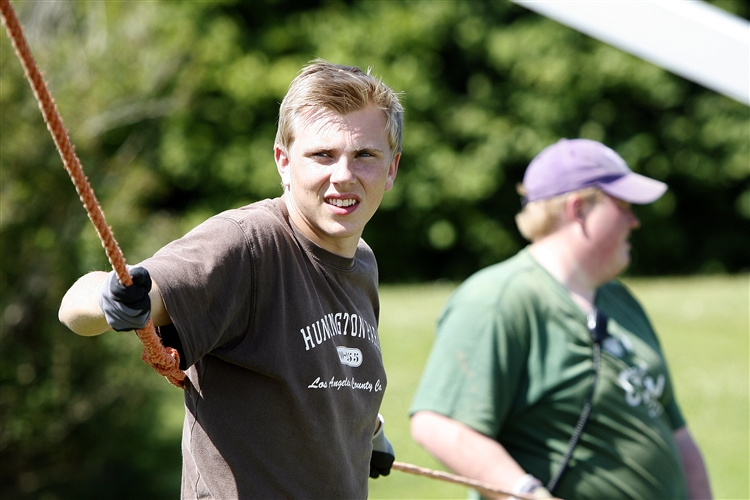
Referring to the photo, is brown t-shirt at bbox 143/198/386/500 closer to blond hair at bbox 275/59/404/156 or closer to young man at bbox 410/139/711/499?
blond hair at bbox 275/59/404/156

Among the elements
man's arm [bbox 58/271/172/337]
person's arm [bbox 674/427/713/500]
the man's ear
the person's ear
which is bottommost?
person's arm [bbox 674/427/713/500]

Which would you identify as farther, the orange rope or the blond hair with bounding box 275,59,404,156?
the blond hair with bounding box 275,59,404,156

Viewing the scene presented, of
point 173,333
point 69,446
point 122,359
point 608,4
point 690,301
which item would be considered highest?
point 608,4

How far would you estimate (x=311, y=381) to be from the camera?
1.84 m

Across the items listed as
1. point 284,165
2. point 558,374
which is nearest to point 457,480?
point 558,374

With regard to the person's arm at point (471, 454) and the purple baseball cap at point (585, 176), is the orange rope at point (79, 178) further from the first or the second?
the purple baseball cap at point (585, 176)

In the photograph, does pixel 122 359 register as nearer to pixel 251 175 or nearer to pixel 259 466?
pixel 259 466

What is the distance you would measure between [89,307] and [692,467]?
275 cm

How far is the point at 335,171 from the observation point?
188cm

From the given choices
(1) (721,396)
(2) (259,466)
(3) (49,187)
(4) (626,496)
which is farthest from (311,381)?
(1) (721,396)

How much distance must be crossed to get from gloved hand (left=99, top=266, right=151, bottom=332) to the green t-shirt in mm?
1722

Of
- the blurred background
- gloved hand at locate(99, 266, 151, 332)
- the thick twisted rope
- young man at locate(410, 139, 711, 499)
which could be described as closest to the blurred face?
young man at locate(410, 139, 711, 499)

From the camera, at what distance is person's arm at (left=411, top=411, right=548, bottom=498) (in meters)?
2.97

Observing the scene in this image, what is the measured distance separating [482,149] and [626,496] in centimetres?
1526
